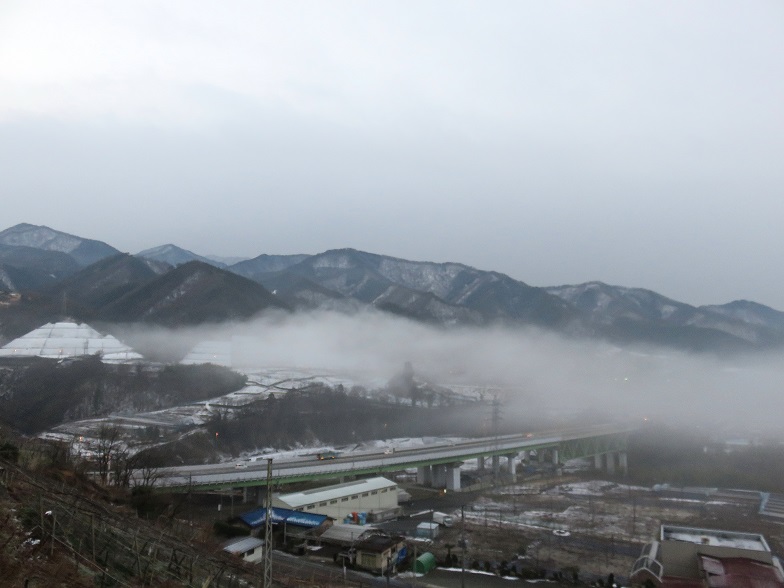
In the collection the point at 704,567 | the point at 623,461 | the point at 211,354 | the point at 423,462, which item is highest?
the point at 211,354

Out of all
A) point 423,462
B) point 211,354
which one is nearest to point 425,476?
point 423,462

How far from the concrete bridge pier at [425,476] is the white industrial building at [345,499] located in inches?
352

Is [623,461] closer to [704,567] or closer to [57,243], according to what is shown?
[704,567]

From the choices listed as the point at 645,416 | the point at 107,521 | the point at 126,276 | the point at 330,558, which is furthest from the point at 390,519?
the point at 126,276

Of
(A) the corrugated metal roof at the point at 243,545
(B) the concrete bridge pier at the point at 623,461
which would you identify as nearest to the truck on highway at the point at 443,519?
(A) the corrugated metal roof at the point at 243,545

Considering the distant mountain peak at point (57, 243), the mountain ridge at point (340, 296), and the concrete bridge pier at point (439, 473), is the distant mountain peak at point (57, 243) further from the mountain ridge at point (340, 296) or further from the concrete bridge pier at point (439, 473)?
the concrete bridge pier at point (439, 473)

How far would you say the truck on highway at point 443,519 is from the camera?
27972 mm

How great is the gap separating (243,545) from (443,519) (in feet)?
38.6

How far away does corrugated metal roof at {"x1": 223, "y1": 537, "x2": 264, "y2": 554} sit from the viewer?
62.9 ft

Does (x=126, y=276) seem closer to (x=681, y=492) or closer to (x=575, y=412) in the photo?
(x=575, y=412)

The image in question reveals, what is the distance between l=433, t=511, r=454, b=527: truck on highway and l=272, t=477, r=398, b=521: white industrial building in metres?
2.65

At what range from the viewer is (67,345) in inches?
2773

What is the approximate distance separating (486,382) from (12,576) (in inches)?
3600

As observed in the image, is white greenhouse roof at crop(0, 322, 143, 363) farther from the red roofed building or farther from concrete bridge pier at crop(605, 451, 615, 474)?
the red roofed building
